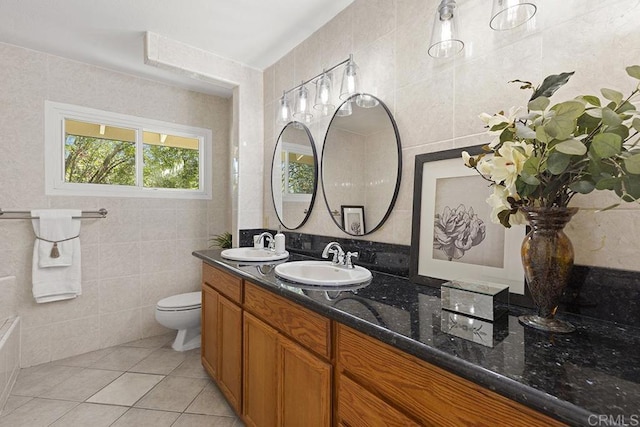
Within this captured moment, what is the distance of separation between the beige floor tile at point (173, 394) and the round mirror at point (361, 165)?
1532 millimetres

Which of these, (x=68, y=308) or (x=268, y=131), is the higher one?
(x=268, y=131)

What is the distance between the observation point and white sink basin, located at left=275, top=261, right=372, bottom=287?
138cm

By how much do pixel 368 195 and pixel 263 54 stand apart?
1586mm

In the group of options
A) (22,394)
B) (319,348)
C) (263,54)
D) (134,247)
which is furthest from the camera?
(134,247)

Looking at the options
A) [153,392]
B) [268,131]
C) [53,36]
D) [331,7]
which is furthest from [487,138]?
[53,36]

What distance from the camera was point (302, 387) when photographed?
47.1 inches

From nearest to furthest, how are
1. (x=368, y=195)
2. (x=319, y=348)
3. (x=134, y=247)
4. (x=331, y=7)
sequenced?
(x=319, y=348) → (x=368, y=195) → (x=331, y=7) → (x=134, y=247)

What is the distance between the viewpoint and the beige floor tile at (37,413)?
1793 mm

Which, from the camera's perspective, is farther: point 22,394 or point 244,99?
point 244,99

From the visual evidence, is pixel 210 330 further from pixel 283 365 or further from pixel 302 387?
pixel 302 387

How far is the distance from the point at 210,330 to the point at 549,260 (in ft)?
6.52

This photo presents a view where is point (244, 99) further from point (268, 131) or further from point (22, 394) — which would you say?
point (22, 394)

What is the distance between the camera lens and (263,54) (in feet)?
8.14

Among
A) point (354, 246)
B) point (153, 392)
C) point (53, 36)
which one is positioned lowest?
point (153, 392)
